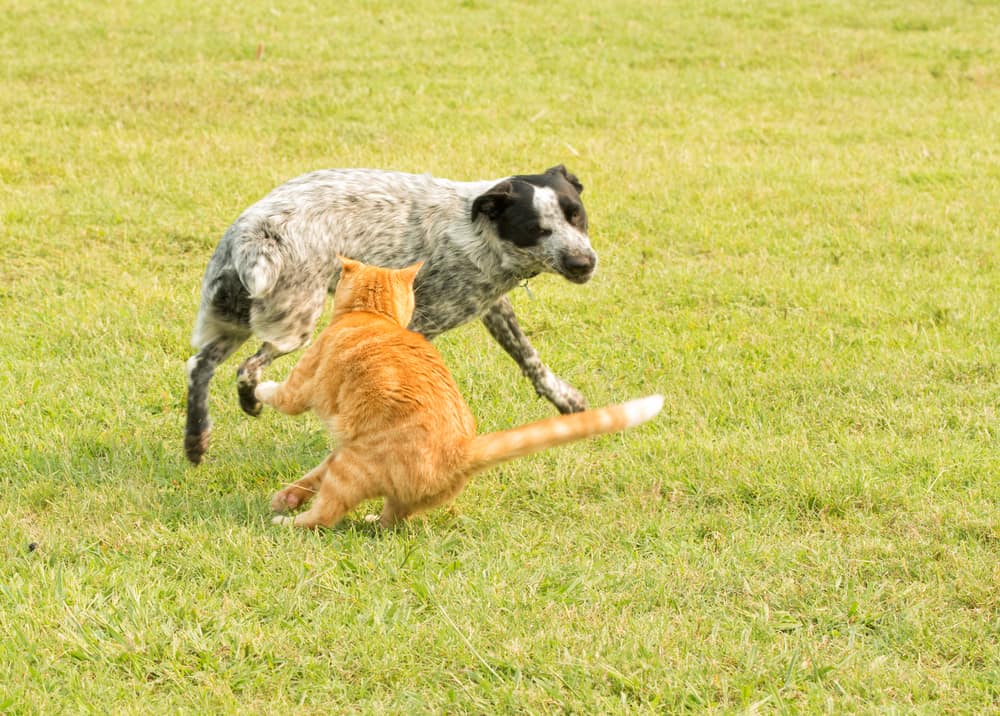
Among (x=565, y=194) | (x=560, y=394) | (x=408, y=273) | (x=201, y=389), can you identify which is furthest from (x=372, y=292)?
(x=560, y=394)

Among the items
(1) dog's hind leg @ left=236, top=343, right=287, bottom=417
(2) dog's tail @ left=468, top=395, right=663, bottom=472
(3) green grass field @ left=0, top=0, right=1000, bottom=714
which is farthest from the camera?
(1) dog's hind leg @ left=236, top=343, right=287, bottom=417

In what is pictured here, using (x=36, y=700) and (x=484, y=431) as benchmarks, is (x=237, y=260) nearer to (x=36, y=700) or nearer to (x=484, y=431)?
(x=484, y=431)

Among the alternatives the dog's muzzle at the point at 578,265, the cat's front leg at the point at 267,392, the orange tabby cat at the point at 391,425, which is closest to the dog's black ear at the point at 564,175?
the dog's muzzle at the point at 578,265

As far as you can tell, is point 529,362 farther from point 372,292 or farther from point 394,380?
point 394,380

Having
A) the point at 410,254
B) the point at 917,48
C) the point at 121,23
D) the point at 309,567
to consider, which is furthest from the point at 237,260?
the point at 917,48

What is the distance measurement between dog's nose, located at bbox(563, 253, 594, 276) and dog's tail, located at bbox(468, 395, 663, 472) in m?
1.60

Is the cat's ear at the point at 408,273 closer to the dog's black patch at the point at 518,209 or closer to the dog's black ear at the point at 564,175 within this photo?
the dog's black patch at the point at 518,209

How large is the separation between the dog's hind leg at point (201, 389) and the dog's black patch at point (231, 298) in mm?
207

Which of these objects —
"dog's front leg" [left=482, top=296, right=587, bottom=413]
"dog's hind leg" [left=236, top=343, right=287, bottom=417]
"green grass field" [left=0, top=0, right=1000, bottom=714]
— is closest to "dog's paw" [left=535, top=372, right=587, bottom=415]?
"dog's front leg" [left=482, top=296, right=587, bottom=413]

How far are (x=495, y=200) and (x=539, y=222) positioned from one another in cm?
24

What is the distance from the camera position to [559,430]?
416 cm

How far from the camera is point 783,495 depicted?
5.03 metres

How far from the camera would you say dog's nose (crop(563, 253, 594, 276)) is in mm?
5711

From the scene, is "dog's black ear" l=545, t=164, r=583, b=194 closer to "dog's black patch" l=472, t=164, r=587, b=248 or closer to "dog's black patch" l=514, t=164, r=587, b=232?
"dog's black patch" l=514, t=164, r=587, b=232
